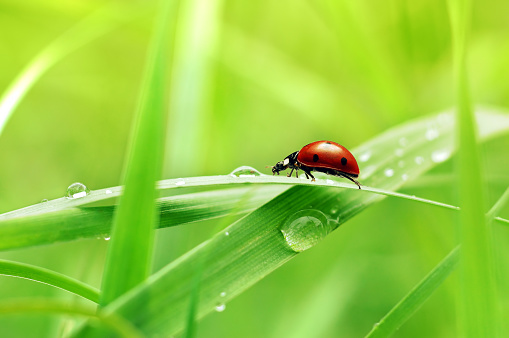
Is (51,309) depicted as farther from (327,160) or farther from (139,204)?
(327,160)

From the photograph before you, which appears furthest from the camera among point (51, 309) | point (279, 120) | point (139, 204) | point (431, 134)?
point (279, 120)

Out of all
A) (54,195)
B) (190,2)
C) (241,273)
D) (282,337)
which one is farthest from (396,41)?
(241,273)

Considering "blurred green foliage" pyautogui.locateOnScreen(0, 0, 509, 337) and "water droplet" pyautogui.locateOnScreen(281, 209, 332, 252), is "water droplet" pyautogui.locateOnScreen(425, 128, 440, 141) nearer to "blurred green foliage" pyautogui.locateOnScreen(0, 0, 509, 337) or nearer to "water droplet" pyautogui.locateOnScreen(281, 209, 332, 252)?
"blurred green foliage" pyautogui.locateOnScreen(0, 0, 509, 337)

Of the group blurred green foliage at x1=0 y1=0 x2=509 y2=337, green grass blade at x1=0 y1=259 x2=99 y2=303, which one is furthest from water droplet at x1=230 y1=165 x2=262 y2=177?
green grass blade at x1=0 y1=259 x2=99 y2=303

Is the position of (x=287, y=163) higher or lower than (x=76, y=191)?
higher

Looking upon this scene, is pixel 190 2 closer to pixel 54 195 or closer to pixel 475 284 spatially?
pixel 54 195

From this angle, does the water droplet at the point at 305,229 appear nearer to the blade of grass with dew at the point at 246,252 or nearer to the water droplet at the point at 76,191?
the blade of grass with dew at the point at 246,252

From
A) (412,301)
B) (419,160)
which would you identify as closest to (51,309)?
(412,301)
